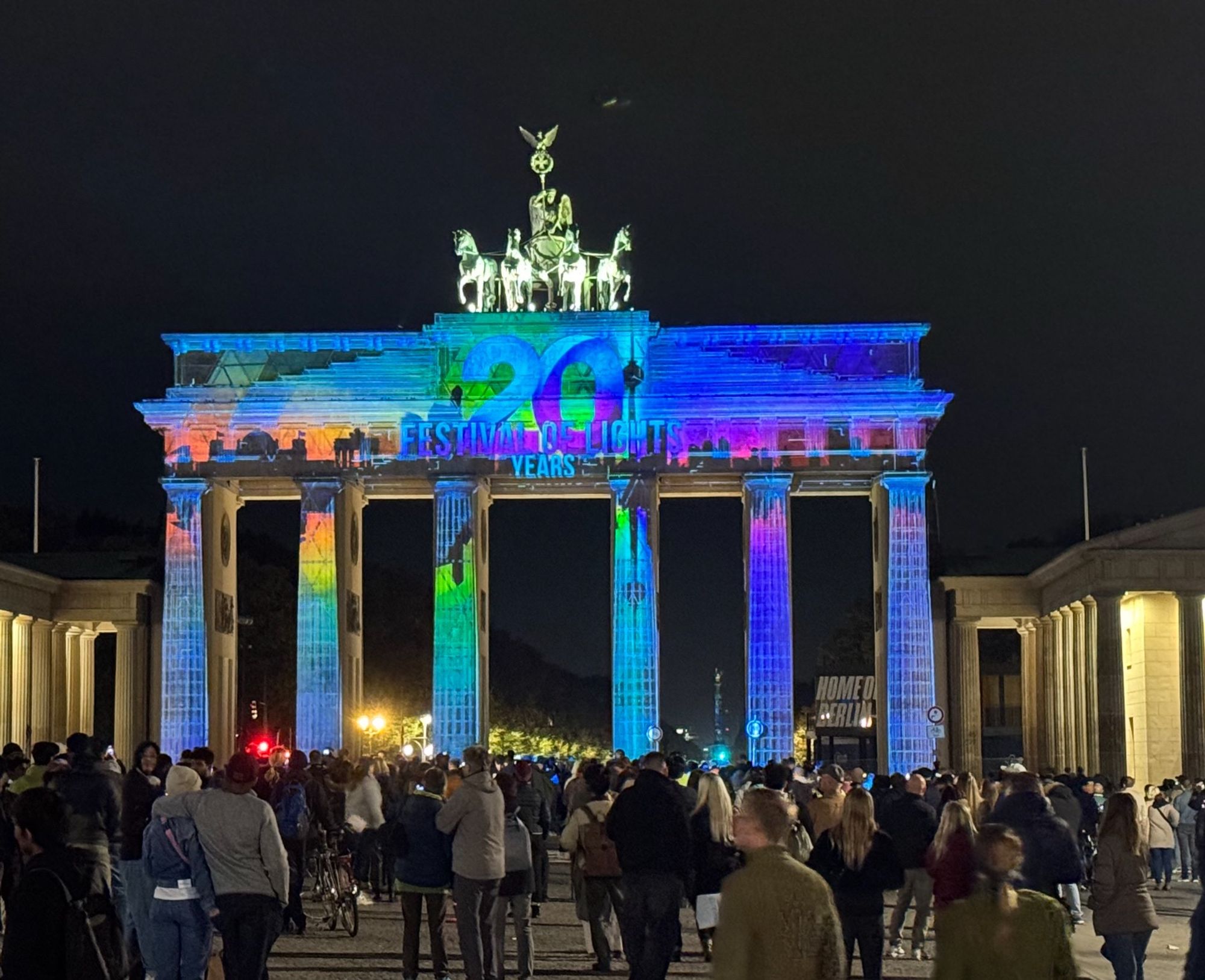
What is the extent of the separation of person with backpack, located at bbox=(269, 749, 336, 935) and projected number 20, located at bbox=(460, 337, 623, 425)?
41709mm

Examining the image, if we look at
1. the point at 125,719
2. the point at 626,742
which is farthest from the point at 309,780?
the point at 125,719

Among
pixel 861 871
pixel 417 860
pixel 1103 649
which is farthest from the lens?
pixel 1103 649

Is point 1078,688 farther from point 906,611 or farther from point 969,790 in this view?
point 969,790

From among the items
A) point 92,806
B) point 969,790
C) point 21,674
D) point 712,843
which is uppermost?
point 21,674

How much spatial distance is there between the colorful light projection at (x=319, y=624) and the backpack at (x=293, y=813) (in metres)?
41.6

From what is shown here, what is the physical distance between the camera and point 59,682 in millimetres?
78500

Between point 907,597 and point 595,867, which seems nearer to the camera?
point 595,867

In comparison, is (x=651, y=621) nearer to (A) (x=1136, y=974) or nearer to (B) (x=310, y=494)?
(B) (x=310, y=494)

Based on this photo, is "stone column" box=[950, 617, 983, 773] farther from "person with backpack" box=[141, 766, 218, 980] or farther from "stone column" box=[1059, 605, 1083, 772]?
"person with backpack" box=[141, 766, 218, 980]

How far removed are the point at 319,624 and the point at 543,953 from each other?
44003mm

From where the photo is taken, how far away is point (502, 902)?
2380 centimetres

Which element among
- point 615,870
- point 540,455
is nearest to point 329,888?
point 615,870

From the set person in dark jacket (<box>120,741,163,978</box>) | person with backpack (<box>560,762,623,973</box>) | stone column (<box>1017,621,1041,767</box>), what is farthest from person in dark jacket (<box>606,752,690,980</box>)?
stone column (<box>1017,621,1041,767</box>)

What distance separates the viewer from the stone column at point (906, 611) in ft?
230
